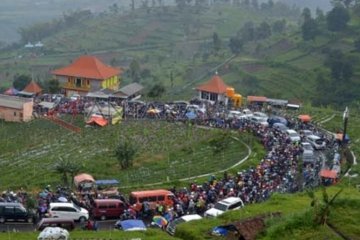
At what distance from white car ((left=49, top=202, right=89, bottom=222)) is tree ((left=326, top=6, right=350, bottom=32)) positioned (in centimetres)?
7357

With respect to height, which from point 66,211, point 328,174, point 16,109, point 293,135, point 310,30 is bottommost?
point 16,109

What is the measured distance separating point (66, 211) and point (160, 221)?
13.0 feet

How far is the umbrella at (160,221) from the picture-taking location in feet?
85.7

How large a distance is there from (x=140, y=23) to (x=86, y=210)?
11838 centimetres

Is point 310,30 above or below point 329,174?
above

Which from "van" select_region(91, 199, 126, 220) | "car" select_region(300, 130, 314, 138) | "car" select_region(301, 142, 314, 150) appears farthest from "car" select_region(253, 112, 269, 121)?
"van" select_region(91, 199, 126, 220)

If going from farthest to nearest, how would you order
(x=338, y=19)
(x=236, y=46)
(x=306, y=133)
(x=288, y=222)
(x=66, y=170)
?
(x=236, y=46)
(x=338, y=19)
(x=306, y=133)
(x=66, y=170)
(x=288, y=222)

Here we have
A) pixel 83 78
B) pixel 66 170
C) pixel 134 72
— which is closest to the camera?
pixel 66 170

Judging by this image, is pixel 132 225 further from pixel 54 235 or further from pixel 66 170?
pixel 66 170

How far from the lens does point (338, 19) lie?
93.0 metres

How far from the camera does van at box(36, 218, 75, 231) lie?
24375mm

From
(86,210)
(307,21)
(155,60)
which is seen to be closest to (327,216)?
(86,210)

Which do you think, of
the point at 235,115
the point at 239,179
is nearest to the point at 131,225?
the point at 239,179

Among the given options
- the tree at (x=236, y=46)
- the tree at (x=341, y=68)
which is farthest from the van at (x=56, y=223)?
Answer: the tree at (x=236, y=46)
